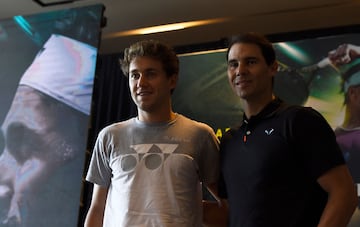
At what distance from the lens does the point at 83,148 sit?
2.17 metres

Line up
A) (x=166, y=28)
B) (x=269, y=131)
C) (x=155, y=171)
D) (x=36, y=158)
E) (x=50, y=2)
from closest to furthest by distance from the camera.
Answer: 1. (x=269, y=131)
2. (x=155, y=171)
3. (x=36, y=158)
4. (x=50, y=2)
5. (x=166, y=28)

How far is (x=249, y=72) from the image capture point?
1114mm

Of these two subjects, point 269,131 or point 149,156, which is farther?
point 149,156

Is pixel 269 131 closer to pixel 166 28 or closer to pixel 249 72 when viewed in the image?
pixel 249 72

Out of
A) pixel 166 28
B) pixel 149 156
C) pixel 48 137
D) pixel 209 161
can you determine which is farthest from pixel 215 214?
pixel 166 28

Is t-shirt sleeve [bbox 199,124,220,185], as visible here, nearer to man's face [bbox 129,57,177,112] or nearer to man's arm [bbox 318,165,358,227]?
man's face [bbox 129,57,177,112]

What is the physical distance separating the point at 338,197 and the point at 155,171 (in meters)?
0.48

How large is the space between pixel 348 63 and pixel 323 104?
23 cm

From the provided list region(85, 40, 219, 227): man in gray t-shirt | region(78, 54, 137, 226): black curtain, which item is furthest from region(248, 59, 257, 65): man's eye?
region(78, 54, 137, 226): black curtain

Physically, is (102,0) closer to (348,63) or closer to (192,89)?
(192,89)

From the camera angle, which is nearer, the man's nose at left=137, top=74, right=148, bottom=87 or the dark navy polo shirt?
the dark navy polo shirt

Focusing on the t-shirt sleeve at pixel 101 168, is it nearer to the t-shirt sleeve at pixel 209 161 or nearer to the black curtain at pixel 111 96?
the t-shirt sleeve at pixel 209 161

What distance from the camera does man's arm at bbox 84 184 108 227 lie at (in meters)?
1.32

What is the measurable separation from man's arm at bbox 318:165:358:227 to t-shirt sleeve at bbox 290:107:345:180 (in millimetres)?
17
